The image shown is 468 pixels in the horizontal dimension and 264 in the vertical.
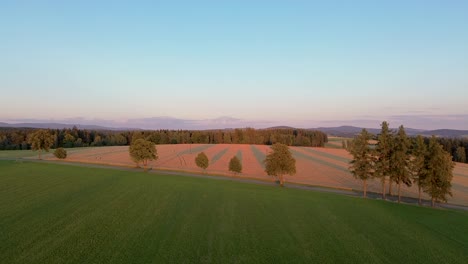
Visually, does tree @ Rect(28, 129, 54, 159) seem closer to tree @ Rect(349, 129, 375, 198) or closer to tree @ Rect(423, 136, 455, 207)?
tree @ Rect(349, 129, 375, 198)

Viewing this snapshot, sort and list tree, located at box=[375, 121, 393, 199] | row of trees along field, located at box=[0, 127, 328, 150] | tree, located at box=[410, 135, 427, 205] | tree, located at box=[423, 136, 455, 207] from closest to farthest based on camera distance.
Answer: tree, located at box=[423, 136, 455, 207] < tree, located at box=[410, 135, 427, 205] < tree, located at box=[375, 121, 393, 199] < row of trees along field, located at box=[0, 127, 328, 150]

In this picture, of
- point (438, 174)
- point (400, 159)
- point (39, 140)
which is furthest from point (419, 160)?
point (39, 140)

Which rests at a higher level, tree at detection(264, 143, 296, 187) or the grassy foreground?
tree at detection(264, 143, 296, 187)

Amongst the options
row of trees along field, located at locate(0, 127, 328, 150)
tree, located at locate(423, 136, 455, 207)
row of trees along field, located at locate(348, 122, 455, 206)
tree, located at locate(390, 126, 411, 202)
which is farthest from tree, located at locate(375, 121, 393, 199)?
row of trees along field, located at locate(0, 127, 328, 150)

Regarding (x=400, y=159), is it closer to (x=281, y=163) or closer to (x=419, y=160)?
(x=419, y=160)

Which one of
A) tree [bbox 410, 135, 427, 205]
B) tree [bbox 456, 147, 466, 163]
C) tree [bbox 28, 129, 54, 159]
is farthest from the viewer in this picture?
tree [bbox 456, 147, 466, 163]

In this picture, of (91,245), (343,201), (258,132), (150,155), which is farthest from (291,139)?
(91,245)

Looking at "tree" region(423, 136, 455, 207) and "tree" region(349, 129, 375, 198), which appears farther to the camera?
"tree" region(349, 129, 375, 198)
